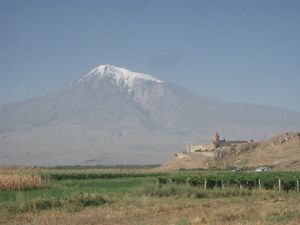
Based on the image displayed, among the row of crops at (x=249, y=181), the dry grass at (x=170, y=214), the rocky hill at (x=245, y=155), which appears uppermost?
the rocky hill at (x=245, y=155)

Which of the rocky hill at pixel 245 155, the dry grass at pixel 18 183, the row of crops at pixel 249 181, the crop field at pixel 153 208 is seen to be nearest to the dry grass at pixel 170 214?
the crop field at pixel 153 208

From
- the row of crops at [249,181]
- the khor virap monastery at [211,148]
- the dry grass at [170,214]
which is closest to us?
the dry grass at [170,214]

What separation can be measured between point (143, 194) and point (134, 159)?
160029mm

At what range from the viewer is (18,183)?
3703 cm

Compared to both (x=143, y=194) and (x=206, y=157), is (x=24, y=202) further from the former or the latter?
(x=206, y=157)

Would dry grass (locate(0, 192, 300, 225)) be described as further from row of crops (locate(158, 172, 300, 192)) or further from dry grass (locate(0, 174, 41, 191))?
row of crops (locate(158, 172, 300, 192))

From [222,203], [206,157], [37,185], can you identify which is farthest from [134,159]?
[222,203]

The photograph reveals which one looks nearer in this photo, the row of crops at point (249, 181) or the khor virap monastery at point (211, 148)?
the row of crops at point (249, 181)

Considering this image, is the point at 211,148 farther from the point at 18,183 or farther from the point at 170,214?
the point at 170,214

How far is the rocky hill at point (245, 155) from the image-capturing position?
312 ft

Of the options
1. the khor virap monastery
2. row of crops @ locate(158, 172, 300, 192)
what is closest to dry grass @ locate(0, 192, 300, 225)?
row of crops @ locate(158, 172, 300, 192)

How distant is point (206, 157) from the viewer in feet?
332

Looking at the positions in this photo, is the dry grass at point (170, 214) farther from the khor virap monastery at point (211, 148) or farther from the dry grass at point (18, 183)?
the khor virap monastery at point (211, 148)

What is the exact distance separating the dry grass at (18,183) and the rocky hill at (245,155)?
57.4 m
